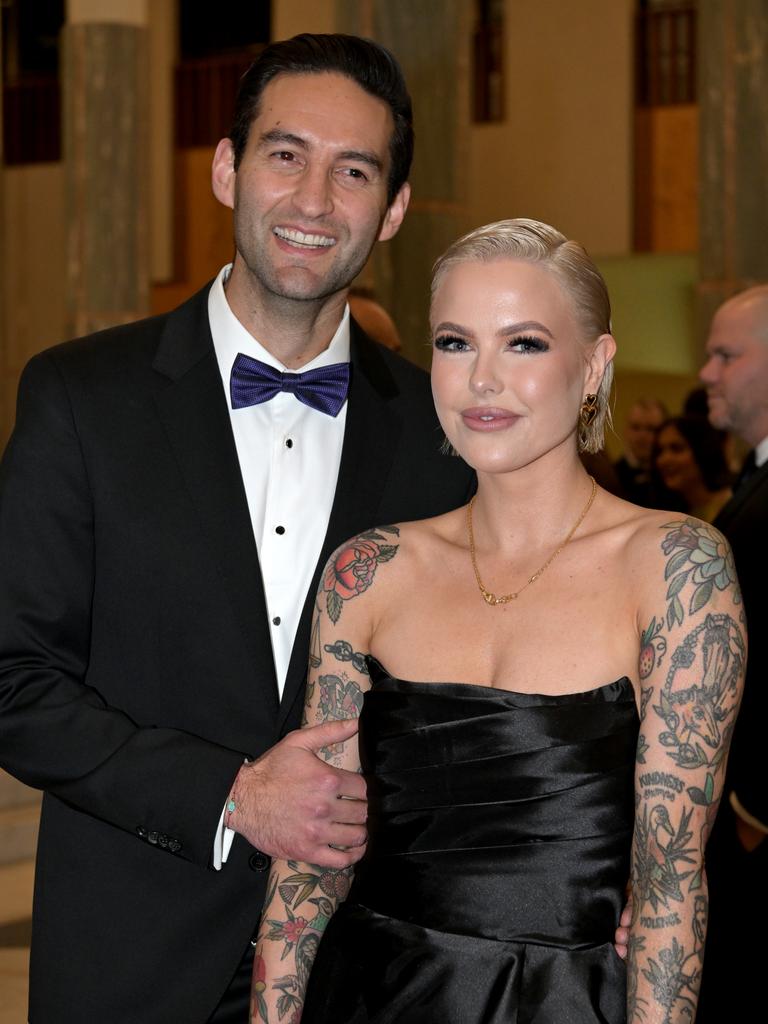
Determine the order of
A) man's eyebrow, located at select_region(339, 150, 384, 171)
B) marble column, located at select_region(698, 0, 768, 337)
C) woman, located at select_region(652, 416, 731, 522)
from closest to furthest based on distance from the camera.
A: man's eyebrow, located at select_region(339, 150, 384, 171) < woman, located at select_region(652, 416, 731, 522) < marble column, located at select_region(698, 0, 768, 337)

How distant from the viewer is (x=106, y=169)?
27.7 ft

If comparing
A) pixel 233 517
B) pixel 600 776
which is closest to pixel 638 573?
pixel 600 776

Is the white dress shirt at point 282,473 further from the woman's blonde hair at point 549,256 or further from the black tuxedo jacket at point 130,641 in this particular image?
the woman's blonde hair at point 549,256

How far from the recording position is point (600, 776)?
6.36 ft

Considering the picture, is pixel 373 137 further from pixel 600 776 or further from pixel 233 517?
pixel 600 776

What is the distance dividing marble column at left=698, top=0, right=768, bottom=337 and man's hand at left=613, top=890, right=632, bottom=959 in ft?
21.9

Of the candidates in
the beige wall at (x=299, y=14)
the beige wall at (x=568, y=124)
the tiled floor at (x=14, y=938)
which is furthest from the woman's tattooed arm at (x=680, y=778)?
the beige wall at (x=299, y=14)

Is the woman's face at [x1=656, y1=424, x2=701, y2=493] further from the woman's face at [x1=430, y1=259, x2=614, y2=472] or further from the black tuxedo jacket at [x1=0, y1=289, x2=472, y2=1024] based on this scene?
the woman's face at [x1=430, y1=259, x2=614, y2=472]

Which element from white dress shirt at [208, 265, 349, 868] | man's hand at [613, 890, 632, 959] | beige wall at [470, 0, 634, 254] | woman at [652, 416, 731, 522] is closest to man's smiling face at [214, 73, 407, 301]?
white dress shirt at [208, 265, 349, 868]

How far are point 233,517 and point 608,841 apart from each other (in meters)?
0.82

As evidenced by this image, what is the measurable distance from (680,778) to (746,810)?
94.7 inches

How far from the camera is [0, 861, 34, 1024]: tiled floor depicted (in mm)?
4320

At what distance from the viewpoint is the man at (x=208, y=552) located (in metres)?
2.15

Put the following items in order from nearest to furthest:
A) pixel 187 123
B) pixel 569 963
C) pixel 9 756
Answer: pixel 569 963 → pixel 9 756 → pixel 187 123
